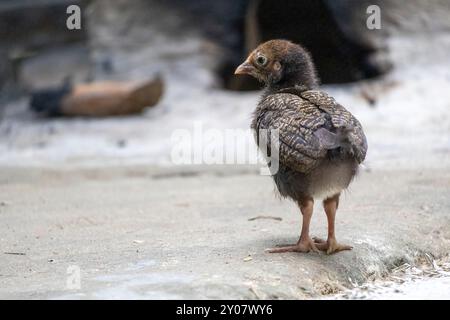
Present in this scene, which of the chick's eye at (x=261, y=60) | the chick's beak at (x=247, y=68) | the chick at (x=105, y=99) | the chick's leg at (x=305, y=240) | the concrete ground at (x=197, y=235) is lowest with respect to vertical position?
the concrete ground at (x=197, y=235)

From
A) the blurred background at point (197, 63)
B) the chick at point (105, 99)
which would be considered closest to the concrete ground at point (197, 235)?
the blurred background at point (197, 63)

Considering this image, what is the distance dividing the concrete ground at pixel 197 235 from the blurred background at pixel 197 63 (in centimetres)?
195

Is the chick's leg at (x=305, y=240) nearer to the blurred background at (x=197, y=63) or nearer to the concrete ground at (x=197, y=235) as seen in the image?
the concrete ground at (x=197, y=235)

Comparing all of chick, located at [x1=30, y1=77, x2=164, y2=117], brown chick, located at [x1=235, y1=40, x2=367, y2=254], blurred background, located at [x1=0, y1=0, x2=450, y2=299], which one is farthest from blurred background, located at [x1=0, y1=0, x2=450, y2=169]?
brown chick, located at [x1=235, y1=40, x2=367, y2=254]

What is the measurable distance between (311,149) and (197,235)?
1320mm

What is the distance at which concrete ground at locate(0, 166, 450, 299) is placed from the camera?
184 inches

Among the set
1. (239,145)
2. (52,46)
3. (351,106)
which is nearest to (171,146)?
(239,145)

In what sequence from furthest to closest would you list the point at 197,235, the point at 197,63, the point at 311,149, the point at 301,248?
the point at 197,63
the point at 197,235
the point at 301,248
the point at 311,149

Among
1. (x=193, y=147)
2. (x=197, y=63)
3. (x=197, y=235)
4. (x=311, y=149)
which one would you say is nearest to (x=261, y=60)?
(x=311, y=149)

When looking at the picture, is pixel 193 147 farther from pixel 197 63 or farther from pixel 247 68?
pixel 247 68

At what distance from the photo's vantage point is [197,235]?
19.9 ft

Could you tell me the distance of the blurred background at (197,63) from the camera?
11.1m

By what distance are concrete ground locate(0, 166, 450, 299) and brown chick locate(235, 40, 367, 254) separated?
0.29 m
